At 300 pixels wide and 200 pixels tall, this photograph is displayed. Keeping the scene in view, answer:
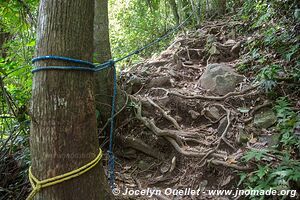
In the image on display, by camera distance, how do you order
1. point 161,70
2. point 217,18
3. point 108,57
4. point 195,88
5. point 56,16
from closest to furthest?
point 56,16 < point 108,57 < point 195,88 < point 161,70 < point 217,18

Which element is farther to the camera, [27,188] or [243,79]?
[243,79]

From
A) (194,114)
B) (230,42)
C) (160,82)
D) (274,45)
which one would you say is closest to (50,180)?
(194,114)

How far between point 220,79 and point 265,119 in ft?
3.76

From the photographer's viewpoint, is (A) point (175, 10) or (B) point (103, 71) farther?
(A) point (175, 10)

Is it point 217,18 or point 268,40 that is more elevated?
point 217,18

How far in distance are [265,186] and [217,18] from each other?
18.0 ft

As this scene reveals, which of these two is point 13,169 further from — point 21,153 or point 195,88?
point 195,88

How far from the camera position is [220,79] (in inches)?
156

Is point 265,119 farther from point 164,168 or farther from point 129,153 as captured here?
point 129,153

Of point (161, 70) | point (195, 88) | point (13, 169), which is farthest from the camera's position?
point (161, 70)

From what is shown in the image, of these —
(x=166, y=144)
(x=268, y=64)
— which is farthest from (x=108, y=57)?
(x=268, y=64)

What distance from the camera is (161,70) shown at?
15.4 ft

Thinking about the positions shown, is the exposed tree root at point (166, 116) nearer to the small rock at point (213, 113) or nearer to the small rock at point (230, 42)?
the small rock at point (213, 113)

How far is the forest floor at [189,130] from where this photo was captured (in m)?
2.76
